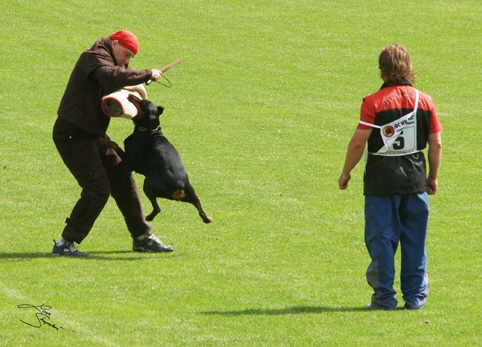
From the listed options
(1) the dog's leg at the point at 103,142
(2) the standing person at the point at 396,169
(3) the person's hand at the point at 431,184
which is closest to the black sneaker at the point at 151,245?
(1) the dog's leg at the point at 103,142

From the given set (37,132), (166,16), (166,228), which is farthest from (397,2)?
(166,228)

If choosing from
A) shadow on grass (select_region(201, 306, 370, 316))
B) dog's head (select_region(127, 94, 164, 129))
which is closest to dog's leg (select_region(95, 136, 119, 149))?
dog's head (select_region(127, 94, 164, 129))

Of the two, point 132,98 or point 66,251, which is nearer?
point 66,251

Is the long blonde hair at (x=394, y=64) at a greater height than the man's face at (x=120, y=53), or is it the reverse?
the long blonde hair at (x=394, y=64)

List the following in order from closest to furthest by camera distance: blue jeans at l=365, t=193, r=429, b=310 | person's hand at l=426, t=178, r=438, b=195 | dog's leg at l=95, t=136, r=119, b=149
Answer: blue jeans at l=365, t=193, r=429, b=310 < person's hand at l=426, t=178, r=438, b=195 < dog's leg at l=95, t=136, r=119, b=149

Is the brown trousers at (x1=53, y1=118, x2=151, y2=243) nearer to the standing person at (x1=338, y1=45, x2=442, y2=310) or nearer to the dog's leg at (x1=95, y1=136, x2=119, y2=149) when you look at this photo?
the dog's leg at (x1=95, y1=136, x2=119, y2=149)

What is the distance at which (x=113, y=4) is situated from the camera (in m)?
28.1

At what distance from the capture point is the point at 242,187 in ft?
41.5

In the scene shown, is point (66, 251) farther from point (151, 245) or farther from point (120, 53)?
point (120, 53)

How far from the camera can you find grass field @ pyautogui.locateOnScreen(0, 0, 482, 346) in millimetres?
7129

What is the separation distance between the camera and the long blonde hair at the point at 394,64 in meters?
7.17

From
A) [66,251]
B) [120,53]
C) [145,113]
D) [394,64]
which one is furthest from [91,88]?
[394,64]

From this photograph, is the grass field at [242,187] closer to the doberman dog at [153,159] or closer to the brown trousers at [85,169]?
the brown trousers at [85,169]

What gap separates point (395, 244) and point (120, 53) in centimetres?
321
